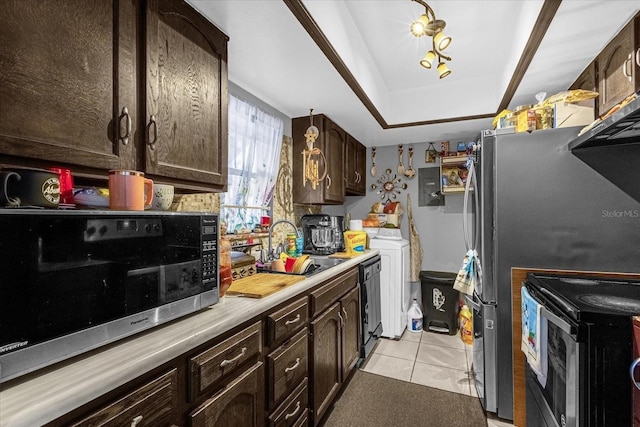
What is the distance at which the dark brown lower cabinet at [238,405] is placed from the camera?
3.02 ft

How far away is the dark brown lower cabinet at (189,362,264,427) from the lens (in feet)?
3.02

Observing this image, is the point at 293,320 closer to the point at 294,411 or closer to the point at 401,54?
the point at 294,411

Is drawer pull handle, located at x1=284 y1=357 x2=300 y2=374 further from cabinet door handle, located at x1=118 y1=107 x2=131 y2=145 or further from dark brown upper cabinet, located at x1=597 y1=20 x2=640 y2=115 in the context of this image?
dark brown upper cabinet, located at x1=597 y1=20 x2=640 y2=115

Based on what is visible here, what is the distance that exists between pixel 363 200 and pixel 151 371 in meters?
3.35

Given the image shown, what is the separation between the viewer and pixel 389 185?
377 centimetres

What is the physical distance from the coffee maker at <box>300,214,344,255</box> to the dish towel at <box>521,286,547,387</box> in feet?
5.12

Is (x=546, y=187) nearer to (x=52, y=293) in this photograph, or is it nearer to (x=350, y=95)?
(x=350, y=95)

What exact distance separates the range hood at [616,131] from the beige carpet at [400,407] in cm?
169

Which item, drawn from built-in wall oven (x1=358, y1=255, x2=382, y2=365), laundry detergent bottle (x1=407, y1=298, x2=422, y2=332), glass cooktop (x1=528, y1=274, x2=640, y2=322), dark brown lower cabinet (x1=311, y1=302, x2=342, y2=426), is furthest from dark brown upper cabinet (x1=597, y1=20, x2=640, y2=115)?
laundry detergent bottle (x1=407, y1=298, x2=422, y2=332)

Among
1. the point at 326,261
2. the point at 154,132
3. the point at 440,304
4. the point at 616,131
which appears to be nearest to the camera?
the point at 154,132

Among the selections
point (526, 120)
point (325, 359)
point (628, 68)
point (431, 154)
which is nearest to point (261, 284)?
point (325, 359)

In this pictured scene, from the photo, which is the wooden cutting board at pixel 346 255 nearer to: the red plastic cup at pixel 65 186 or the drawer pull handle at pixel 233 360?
the drawer pull handle at pixel 233 360

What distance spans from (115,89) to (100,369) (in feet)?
2.78

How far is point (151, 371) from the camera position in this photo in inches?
30.5
